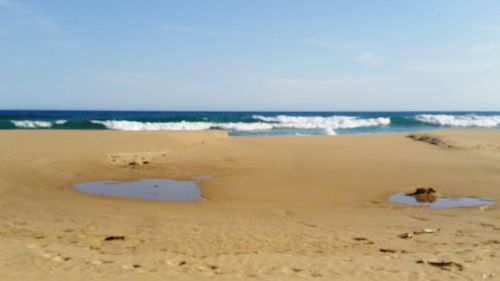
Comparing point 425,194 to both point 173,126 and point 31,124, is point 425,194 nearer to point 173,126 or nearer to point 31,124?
point 173,126

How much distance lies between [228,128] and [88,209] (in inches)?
1312

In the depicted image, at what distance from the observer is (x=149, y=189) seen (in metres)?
10.1

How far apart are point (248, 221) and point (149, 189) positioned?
364 centimetres

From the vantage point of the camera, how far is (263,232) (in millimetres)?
6625

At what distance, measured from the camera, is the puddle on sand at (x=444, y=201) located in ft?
28.7

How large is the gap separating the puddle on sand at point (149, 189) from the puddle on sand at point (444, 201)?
424 centimetres

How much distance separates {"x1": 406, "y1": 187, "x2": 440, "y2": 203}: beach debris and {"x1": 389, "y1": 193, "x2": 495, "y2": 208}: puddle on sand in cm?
6

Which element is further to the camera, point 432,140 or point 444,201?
point 432,140

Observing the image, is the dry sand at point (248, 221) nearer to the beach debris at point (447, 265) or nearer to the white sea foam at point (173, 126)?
the beach debris at point (447, 265)

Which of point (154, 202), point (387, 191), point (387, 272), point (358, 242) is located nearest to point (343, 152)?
point (387, 191)

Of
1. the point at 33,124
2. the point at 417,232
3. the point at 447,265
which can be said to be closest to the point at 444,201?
the point at 417,232

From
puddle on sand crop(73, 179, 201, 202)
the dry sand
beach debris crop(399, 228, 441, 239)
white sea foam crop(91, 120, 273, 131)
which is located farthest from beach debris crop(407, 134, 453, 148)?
white sea foam crop(91, 120, 273, 131)

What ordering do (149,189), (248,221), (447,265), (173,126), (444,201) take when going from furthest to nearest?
(173,126) < (149,189) < (444,201) < (248,221) < (447,265)

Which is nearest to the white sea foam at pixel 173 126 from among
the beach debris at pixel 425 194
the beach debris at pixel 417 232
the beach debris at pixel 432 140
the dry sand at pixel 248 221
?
the beach debris at pixel 432 140
